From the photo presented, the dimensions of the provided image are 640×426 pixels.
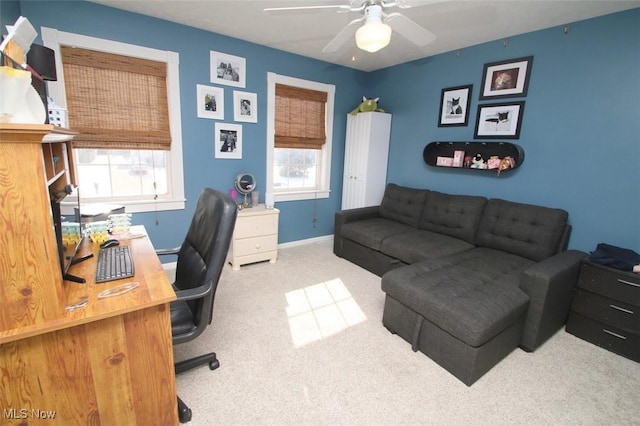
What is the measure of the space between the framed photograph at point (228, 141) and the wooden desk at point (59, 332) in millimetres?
Result: 2101

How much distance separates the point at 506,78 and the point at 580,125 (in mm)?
804

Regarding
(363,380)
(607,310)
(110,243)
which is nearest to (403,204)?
(607,310)

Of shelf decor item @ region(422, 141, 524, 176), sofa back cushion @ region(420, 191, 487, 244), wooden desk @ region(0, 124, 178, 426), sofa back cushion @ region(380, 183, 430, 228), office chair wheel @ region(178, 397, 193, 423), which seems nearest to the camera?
wooden desk @ region(0, 124, 178, 426)

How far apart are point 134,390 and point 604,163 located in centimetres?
353

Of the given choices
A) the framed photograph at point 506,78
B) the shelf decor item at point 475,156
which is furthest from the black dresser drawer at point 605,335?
the framed photograph at point 506,78

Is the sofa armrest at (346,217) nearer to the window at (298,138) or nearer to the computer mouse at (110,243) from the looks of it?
the window at (298,138)

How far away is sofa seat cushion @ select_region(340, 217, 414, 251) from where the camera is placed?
3197 mm

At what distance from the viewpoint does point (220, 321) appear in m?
2.29

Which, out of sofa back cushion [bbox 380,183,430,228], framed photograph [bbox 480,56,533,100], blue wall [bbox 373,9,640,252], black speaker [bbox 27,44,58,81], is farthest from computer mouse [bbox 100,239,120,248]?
framed photograph [bbox 480,56,533,100]

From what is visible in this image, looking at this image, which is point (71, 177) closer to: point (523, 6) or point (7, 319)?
point (7, 319)

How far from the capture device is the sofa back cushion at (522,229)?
2.51 metres

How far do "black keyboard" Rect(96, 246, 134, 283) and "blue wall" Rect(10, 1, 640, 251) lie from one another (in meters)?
1.52

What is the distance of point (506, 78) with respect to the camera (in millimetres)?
2900

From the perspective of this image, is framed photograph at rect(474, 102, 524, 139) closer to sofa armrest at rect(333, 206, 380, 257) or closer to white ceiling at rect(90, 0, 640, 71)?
white ceiling at rect(90, 0, 640, 71)
